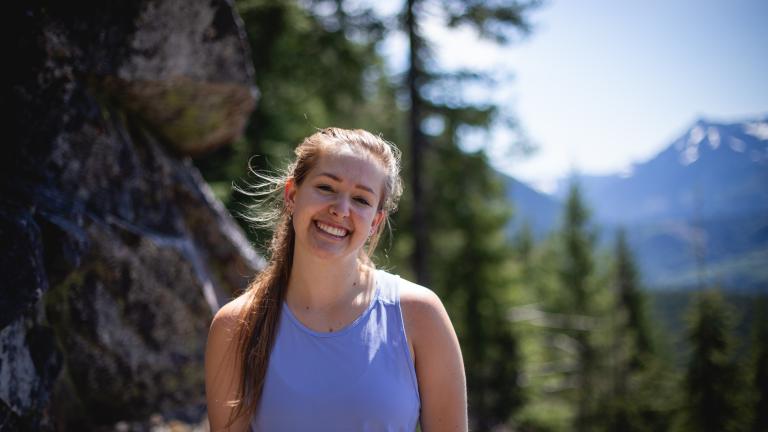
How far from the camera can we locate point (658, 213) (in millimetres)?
156250

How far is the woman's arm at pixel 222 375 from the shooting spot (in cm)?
213

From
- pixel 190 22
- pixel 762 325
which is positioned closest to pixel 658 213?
pixel 762 325

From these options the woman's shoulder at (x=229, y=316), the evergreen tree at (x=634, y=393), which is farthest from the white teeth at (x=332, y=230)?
the evergreen tree at (x=634, y=393)

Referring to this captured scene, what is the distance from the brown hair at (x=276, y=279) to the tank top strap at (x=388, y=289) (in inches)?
11.2

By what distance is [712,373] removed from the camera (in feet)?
55.8

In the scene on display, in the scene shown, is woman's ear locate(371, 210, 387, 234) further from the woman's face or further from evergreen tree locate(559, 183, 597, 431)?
evergreen tree locate(559, 183, 597, 431)

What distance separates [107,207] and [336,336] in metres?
2.62

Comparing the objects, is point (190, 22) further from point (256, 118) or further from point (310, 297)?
point (256, 118)

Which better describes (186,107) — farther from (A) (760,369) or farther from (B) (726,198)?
(B) (726,198)

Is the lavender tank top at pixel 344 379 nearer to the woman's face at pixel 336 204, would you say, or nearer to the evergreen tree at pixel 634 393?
the woman's face at pixel 336 204

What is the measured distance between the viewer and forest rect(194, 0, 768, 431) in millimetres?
10391

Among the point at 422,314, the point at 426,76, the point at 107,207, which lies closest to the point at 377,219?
the point at 422,314

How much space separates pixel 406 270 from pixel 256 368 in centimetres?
1198

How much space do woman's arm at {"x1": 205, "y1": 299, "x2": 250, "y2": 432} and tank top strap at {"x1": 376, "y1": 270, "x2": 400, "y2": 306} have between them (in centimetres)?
71
